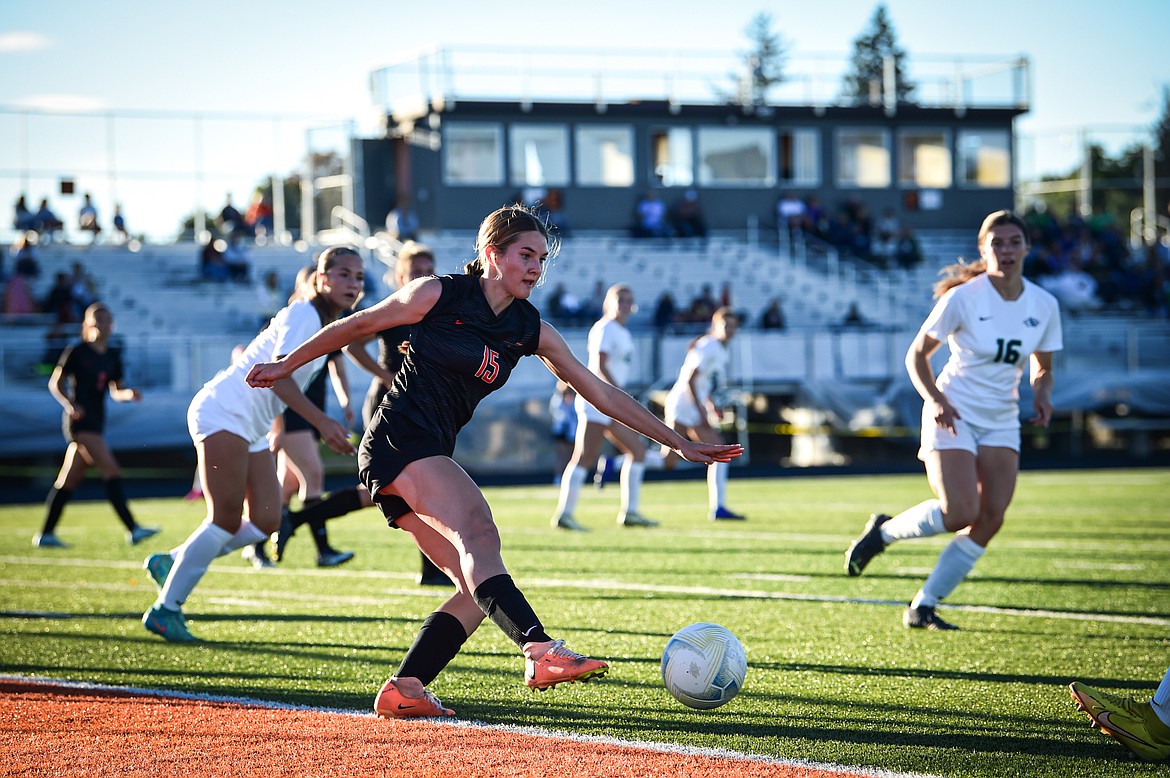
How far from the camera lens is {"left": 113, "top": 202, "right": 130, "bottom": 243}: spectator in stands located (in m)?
29.6

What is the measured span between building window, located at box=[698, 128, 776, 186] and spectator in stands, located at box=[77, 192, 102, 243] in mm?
16183

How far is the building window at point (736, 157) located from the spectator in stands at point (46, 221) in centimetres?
1710

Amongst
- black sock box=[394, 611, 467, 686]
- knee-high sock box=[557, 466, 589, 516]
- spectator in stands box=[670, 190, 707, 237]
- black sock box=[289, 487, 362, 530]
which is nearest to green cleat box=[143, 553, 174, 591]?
black sock box=[289, 487, 362, 530]

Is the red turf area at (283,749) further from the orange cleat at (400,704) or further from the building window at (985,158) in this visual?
the building window at (985,158)

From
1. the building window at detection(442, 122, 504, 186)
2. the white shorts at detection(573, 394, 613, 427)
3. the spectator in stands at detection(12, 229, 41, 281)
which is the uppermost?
the building window at detection(442, 122, 504, 186)

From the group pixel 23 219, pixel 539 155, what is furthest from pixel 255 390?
pixel 539 155

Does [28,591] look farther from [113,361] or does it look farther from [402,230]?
[402,230]

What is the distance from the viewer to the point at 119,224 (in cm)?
2998

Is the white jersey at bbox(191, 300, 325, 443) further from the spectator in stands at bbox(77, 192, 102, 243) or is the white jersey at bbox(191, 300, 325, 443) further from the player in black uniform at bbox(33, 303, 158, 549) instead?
the spectator in stands at bbox(77, 192, 102, 243)

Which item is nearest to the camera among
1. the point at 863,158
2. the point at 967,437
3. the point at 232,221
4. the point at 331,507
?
the point at 967,437

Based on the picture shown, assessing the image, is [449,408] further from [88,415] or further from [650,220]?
[650,220]

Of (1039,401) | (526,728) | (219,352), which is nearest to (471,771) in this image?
(526,728)

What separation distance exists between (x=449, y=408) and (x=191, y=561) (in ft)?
9.34

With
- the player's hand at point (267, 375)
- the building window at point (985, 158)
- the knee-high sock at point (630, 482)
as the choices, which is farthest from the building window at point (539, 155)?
the player's hand at point (267, 375)
